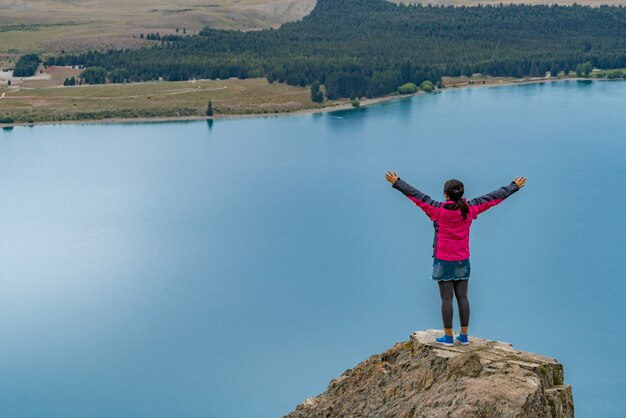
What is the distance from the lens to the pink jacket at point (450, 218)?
24.9 feet

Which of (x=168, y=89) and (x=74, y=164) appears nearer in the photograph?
(x=74, y=164)

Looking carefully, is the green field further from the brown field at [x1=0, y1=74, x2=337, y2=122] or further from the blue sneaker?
the blue sneaker

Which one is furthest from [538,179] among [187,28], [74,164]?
[187,28]

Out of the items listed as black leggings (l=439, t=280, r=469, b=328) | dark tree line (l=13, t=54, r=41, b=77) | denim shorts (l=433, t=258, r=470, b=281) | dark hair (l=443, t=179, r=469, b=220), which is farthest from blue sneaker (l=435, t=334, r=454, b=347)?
dark tree line (l=13, t=54, r=41, b=77)

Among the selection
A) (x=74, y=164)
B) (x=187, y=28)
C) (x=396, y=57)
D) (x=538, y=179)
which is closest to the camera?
(x=538, y=179)

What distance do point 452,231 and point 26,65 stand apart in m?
103

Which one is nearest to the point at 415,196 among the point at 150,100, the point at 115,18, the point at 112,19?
the point at 150,100

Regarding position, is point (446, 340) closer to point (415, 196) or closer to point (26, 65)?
point (415, 196)

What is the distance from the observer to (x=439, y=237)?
7.73 m

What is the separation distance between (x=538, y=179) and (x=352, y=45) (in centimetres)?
7222

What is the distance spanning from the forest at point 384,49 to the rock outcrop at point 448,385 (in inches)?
3579

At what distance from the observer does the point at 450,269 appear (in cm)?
776

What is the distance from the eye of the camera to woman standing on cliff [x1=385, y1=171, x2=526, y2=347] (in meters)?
7.53

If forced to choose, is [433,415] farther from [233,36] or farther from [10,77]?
[233,36]
